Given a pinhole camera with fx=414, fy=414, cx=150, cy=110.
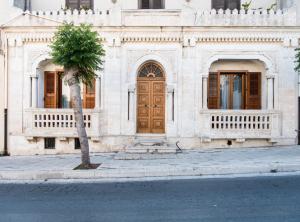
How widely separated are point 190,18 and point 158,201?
10.4 metres

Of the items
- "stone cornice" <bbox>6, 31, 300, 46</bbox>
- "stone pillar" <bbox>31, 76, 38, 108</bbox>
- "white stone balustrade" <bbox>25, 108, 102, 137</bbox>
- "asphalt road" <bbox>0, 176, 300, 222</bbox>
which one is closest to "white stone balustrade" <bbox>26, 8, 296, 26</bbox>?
"stone cornice" <bbox>6, 31, 300, 46</bbox>

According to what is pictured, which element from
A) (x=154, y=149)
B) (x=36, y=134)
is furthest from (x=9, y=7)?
(x=154, y=149)

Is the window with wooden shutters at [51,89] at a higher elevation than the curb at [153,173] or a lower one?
higher

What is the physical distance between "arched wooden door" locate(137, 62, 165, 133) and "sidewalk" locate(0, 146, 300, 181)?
2.22m

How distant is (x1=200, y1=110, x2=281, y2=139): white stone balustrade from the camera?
1688cm

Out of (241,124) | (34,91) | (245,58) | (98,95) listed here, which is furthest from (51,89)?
(245,58)

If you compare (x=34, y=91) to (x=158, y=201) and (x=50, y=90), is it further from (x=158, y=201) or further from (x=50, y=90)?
(x=158, y=201)

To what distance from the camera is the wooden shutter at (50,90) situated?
60.7 ft

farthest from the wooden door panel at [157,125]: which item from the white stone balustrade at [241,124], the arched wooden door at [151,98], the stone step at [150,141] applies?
the white stone balustrade at [241,124]

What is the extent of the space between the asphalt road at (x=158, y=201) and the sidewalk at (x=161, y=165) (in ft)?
3.47

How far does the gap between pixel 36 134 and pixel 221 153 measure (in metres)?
7.54

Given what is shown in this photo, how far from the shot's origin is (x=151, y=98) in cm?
1783

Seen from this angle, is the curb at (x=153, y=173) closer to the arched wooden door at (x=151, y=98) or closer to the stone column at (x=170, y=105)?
the stone column at (x=170, y=105)

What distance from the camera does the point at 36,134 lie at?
671 inches
